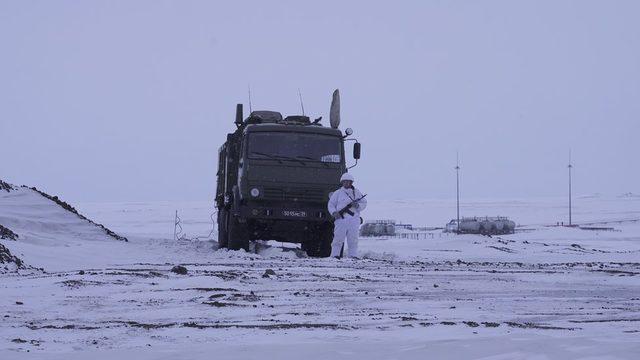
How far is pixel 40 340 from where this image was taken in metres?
5.16

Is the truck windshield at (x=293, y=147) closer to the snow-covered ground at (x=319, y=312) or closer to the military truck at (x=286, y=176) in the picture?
the military truck at (x=286, y=176)

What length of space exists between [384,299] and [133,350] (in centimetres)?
359

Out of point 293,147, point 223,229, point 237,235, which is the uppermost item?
point 293,147

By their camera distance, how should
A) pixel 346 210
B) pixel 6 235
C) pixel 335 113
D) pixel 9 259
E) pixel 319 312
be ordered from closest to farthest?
pixel 319 312 → pixel 9 259 → pixel 346 210 → pixel 6 235 → pixel 335 113

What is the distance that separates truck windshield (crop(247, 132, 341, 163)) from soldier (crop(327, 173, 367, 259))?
0.93 m

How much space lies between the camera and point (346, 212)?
15.8 meters

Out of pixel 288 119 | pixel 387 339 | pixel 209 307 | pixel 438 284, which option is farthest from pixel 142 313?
pixel 288 119

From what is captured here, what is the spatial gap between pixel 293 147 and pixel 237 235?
2274 millimetres

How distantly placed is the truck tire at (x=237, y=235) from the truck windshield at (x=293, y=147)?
1.60m

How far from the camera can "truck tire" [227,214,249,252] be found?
17.1 metres

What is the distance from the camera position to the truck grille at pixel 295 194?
16391 mm

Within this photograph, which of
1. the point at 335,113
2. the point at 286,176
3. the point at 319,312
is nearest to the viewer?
the point at 319,312

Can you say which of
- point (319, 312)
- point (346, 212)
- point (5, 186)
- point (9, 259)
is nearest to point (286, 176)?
point (346, 212)

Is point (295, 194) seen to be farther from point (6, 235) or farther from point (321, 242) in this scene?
point (6, 235)
